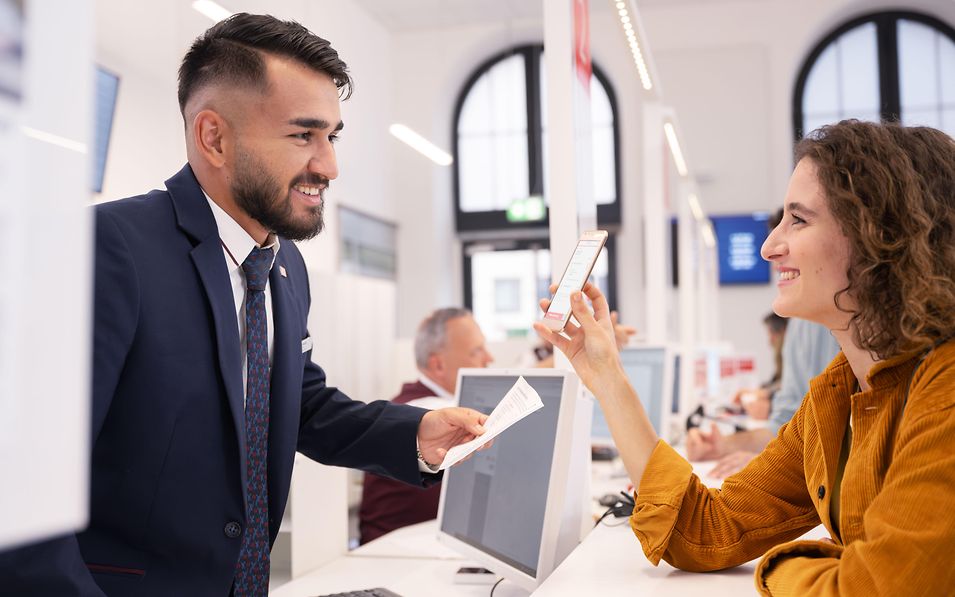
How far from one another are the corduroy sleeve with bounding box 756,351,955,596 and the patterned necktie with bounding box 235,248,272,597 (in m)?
0.92

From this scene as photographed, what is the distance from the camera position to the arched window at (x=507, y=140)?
34.5 ft

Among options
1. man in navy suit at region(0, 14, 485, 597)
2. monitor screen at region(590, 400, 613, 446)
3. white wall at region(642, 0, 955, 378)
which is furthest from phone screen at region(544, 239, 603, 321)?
white wall at region(642, 0, 955, 378)

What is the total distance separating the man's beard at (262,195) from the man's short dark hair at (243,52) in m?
0.15

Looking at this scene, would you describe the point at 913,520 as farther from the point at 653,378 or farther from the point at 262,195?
the point at 653,378

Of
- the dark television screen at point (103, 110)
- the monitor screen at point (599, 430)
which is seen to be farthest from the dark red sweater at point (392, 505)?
the dark television screen at point (103, 110)

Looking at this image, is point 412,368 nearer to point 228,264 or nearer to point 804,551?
point 228,264

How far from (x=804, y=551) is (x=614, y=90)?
31.8 feet

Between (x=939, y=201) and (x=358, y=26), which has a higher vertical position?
(x=358, y=26)

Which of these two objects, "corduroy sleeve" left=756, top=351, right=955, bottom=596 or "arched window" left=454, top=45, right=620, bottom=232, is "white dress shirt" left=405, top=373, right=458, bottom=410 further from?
"arched window" left=454, top=45, right=620, bottom=232

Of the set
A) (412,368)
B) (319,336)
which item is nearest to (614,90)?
(412,368)

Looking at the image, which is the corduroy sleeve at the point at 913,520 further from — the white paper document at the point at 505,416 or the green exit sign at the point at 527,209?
the green exit sign at the point at 527,209

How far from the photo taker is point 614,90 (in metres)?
10.4

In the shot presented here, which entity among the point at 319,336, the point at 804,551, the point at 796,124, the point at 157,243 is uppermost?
the point at 796,124

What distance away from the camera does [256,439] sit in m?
1.51
